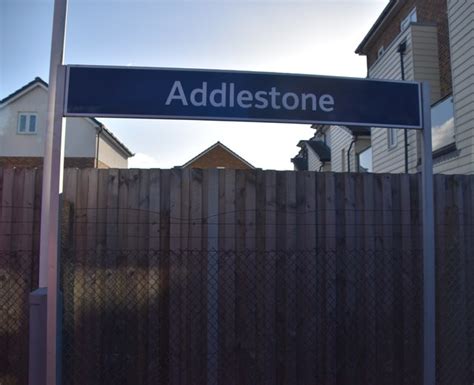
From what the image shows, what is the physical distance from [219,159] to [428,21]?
20234 mm

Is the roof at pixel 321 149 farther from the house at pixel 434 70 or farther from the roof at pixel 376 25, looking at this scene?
the roof at pixel 376 25

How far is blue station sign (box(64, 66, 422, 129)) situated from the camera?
345cm

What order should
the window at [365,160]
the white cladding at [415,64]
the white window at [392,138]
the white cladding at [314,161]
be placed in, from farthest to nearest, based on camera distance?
the white cladding at [314,161], the window at [365,160], the white window at [392,138], the white cladding at [415,64]

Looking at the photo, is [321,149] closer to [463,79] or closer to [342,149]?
[342,149]

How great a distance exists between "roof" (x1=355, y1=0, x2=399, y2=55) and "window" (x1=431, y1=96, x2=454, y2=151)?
19.8 ft

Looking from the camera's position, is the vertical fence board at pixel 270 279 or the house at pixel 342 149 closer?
the vertical fence board at pixel 270 279

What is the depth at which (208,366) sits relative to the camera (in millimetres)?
3994

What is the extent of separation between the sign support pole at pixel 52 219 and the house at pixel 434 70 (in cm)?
534

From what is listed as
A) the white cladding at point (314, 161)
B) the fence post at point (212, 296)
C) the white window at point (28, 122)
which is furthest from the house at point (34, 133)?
the fence post at point (212, 296)

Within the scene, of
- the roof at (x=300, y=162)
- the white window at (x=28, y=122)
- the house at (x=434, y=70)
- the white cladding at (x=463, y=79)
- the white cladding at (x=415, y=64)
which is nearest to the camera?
the white cladding at (x=463, y=79)

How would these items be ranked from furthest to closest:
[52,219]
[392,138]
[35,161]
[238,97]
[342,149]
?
1. [35,161]
2. [342,149]
3. [392,138]
4. [238,97]
5. [52,219]

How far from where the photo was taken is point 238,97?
3.57 meters

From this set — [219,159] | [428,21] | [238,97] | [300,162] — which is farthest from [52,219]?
[300,162]

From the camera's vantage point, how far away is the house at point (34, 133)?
967 inches
